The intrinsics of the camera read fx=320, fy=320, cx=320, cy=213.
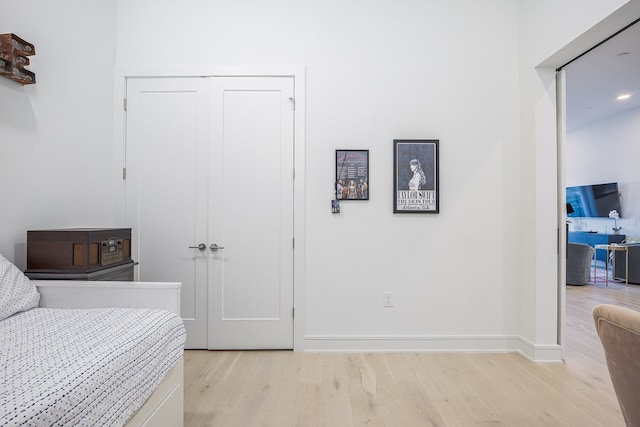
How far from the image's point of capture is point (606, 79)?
466 cm

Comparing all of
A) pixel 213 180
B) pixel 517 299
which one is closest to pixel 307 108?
pixel 213 180

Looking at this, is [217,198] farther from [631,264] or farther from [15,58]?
[631,264]

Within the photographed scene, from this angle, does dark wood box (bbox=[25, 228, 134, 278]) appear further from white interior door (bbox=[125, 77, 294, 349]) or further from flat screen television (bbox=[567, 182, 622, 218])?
flat screen television (bbox=[567, 182, 622, 218])

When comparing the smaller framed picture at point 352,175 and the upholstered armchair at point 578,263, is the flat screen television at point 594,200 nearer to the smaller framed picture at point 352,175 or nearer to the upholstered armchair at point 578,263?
the upholstered armchair at point 578,263

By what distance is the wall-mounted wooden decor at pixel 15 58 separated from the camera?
180 centimetres

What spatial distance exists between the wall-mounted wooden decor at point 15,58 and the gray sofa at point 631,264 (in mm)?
8146

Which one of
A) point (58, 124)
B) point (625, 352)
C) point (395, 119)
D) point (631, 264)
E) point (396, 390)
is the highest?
point (395, 119)

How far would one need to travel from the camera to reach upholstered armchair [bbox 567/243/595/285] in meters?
5.28

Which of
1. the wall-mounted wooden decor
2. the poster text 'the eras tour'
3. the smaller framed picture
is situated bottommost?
the poster text 'the eras tour'

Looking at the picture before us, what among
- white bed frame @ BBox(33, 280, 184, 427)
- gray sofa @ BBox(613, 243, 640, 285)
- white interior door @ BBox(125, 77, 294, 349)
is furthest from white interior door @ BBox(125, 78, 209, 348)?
gray sofa @ BBox(613, 243, 640, 285)

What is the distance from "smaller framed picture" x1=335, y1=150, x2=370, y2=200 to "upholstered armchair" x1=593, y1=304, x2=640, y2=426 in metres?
1.98

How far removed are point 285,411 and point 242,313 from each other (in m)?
1.01

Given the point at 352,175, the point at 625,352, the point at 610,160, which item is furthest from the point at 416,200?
the point at 610,160

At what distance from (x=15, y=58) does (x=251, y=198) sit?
1.65 meters
